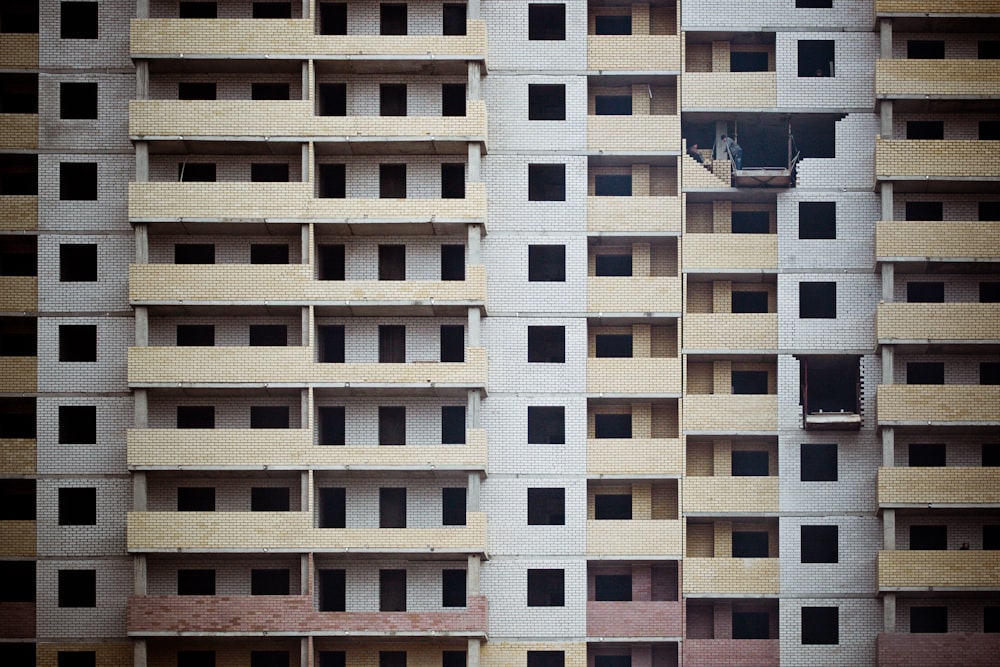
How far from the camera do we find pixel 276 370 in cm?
4844

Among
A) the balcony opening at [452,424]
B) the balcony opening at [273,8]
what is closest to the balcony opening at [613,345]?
the balcony opening at [452,424]

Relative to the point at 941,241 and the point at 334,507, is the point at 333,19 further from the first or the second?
the point at 941,241

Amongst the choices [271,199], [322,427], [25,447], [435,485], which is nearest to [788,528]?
[435,485]

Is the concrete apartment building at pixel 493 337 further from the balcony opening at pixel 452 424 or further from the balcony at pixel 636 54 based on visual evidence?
the balcony opening at pixel 452 424

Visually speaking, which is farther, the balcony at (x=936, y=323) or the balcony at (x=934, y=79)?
the balcony at (x=934, y=79)

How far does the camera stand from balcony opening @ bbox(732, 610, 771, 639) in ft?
164

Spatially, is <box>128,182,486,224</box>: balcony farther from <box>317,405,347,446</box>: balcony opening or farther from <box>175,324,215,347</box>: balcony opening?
<box>317,405,347,446</box>: balcony opening

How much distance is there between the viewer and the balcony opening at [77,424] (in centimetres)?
4975

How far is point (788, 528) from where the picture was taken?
4922 centimetres

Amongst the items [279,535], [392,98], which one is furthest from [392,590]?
[392,98]

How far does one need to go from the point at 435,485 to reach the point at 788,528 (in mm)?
10767

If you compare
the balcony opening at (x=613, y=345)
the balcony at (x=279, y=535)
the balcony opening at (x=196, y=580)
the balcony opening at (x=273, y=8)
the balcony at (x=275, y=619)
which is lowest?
the balcony at (x=275, y=619)

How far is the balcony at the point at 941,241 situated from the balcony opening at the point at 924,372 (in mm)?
3422

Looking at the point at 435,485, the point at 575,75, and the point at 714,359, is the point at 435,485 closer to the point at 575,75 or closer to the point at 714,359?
the point at 714,359
